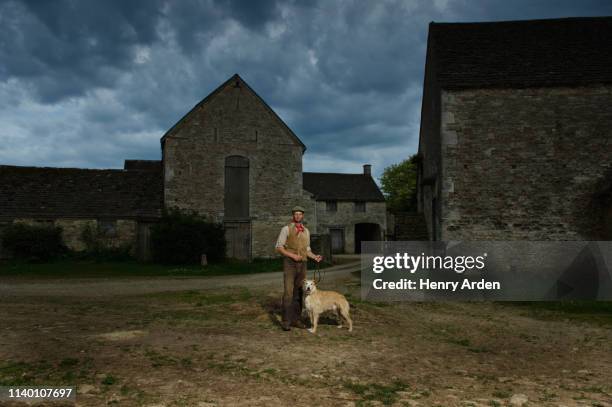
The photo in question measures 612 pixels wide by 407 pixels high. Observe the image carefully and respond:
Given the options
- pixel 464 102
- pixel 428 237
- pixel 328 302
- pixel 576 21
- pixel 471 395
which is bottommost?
pixel 471 395

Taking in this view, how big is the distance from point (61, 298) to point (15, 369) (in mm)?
7158

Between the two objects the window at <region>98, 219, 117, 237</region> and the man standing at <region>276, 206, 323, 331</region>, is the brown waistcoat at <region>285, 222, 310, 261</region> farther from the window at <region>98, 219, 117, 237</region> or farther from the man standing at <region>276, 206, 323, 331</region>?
the window at <region>98, 219, 117, 237</region>

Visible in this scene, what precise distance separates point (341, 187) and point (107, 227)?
21406 mm

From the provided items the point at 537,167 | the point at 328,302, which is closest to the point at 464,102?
the point at 537,167

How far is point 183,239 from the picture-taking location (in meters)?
22.7

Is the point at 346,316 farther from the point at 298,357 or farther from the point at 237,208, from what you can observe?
the point at 237,208

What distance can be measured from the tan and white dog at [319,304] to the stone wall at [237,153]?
1719 centimetres

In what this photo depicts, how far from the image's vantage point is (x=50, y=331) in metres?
7.70

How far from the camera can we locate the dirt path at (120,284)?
1343 cm

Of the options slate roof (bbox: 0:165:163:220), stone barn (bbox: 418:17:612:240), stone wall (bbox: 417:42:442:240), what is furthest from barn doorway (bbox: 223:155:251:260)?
stone barn (bbox: 418:17:612:240)

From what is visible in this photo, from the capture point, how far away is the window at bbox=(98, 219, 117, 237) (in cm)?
2491

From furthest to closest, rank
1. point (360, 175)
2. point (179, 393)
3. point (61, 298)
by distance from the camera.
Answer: point (360, 175), point (61, 298), point (179, 393)

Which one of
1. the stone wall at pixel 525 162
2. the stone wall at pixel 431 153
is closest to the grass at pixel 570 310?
the stone wall at pixel 525 162

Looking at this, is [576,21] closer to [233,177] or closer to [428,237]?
[428,237]
